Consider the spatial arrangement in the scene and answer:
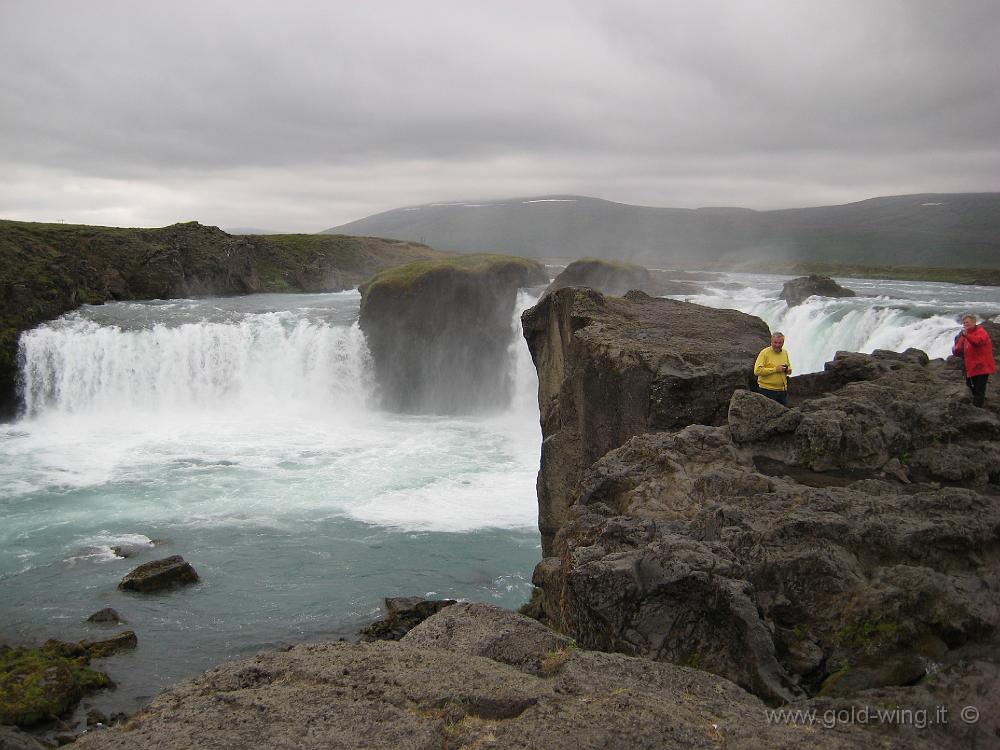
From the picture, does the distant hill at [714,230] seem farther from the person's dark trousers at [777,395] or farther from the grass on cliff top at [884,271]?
the person's dark trousers at [777,395]

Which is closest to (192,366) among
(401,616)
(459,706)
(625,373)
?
(401,616)

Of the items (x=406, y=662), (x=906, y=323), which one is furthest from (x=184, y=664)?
(x=906, y=323)

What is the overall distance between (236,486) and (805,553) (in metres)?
18.6

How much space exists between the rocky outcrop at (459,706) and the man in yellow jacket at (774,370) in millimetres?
6912

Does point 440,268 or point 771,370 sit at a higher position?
point 440,268

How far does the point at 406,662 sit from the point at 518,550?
12177 millimetres

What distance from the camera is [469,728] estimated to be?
4.91m

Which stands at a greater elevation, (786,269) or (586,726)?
(786,269)

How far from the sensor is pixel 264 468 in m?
24.8

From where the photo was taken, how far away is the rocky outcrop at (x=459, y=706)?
4.77 meters

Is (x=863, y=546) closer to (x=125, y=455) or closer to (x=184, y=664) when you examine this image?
(x=184, y=664)

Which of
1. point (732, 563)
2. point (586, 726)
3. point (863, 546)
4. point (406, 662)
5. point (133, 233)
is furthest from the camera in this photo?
point (133, 233)

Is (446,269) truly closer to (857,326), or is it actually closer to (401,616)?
(857,326)

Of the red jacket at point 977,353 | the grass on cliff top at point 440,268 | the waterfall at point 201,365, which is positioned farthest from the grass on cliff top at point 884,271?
the red jacket at point 977,353
